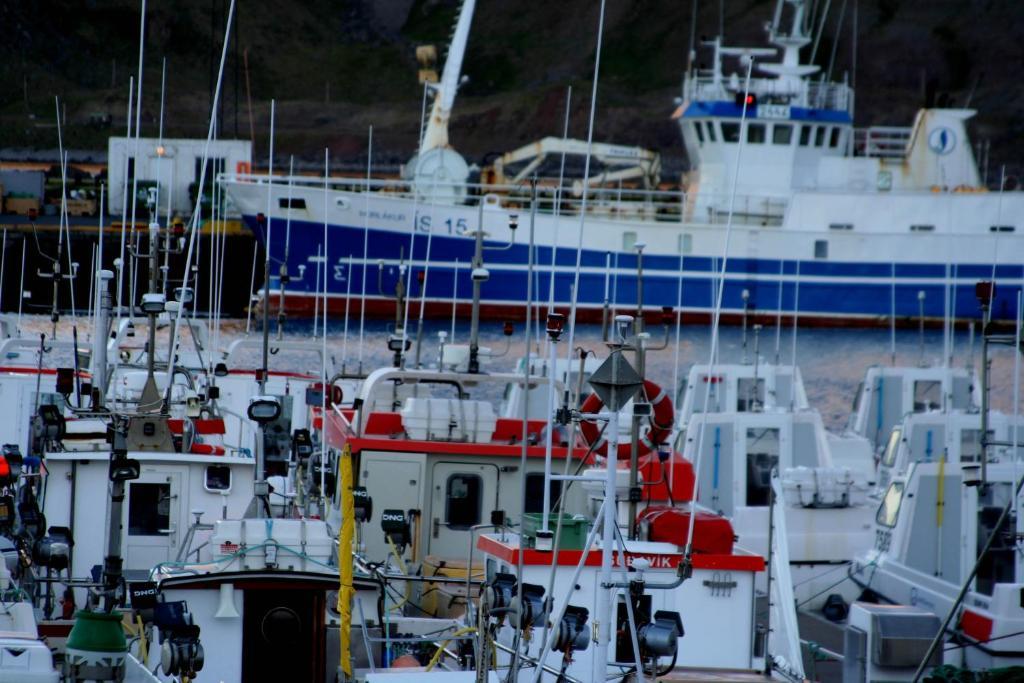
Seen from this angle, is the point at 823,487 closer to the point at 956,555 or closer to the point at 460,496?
the point at 956,555

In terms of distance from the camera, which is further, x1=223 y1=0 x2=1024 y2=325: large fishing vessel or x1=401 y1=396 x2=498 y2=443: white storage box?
x1=223 y1=0 x2=1024 y2=325: large fishing vessel

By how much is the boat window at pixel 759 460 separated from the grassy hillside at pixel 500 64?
2934 inches

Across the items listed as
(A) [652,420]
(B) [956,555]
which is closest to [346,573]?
(A) [652,420]

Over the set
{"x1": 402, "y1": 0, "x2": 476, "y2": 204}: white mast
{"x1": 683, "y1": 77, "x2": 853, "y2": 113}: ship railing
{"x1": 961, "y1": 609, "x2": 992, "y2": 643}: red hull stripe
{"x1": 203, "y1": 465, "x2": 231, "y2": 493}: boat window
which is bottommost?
{"x1": 961, "y1": 609, "x2": 992, "y2": 643}: red hull stripe

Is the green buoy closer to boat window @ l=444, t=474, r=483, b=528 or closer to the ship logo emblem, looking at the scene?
boat window @ l=444, t=474, r=483, b=528

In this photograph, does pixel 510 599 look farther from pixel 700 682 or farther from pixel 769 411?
pixel 769 411

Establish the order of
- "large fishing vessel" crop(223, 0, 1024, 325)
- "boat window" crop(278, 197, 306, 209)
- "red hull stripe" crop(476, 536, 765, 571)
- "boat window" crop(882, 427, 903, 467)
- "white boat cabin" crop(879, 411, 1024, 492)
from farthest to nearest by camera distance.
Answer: "boat window" crop(278, 197, 306, 209) → "large fishing vessel" crop(223, 0, 1024, 325) → "boat window" crop(882, 427, 903, 467) → "white boat cabin" crop(879, 411, 1024, 492) → "red hull stripe" crop(476, 536, 765, 571)

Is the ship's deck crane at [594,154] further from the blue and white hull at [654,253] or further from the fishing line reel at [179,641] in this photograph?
the fishing line reel at [179,641]

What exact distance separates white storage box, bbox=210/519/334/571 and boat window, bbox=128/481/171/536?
2426 mm

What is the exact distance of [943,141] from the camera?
198 feet

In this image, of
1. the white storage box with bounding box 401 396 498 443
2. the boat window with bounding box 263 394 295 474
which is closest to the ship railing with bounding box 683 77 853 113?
the boat window with bounding box 263 394 295 474

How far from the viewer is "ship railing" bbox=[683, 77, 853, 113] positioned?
57781mm

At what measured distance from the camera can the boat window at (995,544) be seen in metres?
14.8

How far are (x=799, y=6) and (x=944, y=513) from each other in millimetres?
43771
